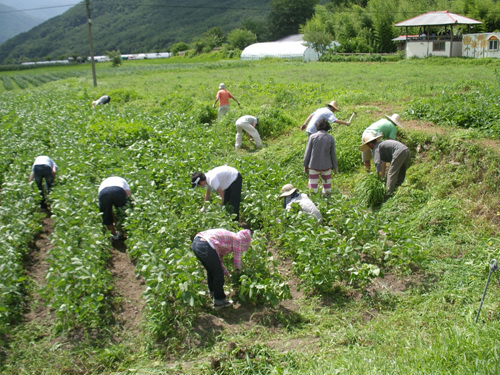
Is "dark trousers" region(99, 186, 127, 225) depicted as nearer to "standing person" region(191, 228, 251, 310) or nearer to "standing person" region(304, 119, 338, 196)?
"standing person" region(191, 228, 251, 310)

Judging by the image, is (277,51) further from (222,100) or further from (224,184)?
(224,184)

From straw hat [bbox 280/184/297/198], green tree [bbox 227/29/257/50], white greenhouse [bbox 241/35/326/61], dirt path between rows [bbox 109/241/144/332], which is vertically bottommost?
dirt path between rows [bbox 109/241/144/332]

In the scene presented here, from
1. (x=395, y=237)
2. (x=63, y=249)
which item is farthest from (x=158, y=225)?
(x=395, y=237)

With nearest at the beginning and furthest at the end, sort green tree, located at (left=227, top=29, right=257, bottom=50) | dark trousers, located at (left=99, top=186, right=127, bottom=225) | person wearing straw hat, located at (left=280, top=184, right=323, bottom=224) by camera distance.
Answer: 1. person wearing straw hat, located at (left=280, top=184, right=323, bottom=224)
2. dark trousers, located at (left=99, top=186, right=127, bottom=225)
3. green tree, located at (left=227, top=29, right=257, bottom=50)

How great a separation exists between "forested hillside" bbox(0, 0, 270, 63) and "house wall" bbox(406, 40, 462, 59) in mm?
81146

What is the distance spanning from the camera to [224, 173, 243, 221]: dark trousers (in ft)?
22.1

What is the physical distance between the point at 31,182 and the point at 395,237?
6.30 m

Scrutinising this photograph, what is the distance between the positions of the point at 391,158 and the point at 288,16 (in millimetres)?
76820

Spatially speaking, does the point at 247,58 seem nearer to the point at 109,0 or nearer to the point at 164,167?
the point at 164,167

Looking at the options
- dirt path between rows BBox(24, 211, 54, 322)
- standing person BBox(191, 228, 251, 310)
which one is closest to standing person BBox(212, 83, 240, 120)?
dirt path between rows BBox(24, 211, 54, 322)

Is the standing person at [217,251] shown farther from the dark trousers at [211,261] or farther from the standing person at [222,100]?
the standing person at [222,100]

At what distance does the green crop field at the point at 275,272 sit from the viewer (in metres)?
4.16

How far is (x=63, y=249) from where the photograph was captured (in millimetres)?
5332

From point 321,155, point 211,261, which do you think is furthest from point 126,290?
point 321,155
